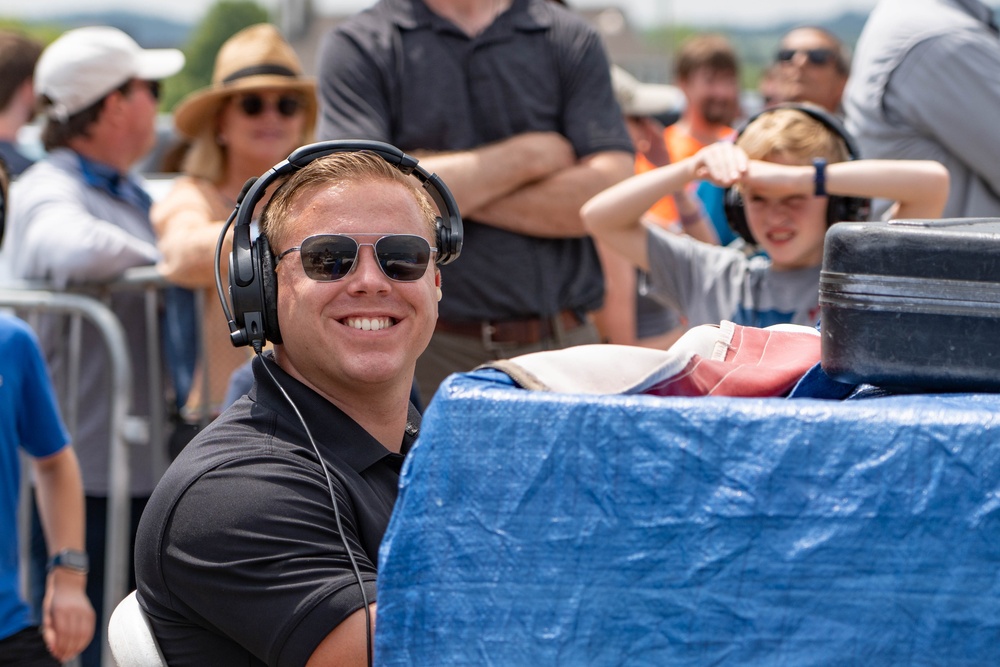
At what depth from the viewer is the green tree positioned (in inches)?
504

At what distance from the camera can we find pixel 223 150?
4.39m

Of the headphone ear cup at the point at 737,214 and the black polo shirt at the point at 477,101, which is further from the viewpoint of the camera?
the black polo shirt at the point at 477,101

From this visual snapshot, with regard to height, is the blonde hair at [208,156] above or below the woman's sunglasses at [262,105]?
below

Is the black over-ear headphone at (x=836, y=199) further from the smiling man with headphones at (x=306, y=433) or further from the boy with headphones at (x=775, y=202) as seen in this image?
the smiling man with headphones at (x=306, y=433)

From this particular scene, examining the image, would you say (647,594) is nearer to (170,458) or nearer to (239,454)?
(239,454)

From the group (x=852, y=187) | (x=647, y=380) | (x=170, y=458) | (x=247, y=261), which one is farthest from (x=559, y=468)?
(x=170, y=458)

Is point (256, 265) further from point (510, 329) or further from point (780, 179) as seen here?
point (510, 329)

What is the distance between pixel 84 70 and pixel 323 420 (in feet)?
9.83

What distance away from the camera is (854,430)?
111 centimetres

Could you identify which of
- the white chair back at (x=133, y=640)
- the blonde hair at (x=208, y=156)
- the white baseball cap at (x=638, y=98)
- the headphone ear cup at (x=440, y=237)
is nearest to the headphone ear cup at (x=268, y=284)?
the headphone ear cup at (x=440, y=237)

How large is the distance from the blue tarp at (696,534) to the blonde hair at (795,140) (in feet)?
6.59

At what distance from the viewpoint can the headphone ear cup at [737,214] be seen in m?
3.23

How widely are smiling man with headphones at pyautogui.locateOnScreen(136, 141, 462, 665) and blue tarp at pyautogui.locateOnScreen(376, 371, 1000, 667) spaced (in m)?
0.35

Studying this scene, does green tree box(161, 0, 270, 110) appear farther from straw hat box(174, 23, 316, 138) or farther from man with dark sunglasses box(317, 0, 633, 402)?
man with dark sunglasses box(317, 0, 633, 402)
